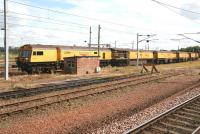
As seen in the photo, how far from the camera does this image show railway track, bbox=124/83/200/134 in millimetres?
10867

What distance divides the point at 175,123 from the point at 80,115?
4210 mm

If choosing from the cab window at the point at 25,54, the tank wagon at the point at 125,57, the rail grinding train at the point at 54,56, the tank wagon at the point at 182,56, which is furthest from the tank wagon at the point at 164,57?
the cab window at the point at 25,54

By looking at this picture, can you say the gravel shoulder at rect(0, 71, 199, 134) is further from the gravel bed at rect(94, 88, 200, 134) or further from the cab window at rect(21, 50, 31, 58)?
the cab window at rect(21, 50, 31, 58)

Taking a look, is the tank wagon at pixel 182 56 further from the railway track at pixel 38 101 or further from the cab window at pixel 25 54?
the railway track at pixel 38 101

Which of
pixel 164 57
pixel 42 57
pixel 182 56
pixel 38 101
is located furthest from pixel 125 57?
pixel 38 101

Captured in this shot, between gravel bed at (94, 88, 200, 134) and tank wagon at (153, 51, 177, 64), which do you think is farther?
tank wagon at (153, 51, 177, 64)

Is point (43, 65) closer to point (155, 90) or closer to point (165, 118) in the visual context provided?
point (155, 90)

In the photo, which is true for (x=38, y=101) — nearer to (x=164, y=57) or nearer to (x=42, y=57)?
(x=42, y=57)

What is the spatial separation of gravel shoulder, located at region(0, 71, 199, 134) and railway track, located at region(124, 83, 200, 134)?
1.36 metres

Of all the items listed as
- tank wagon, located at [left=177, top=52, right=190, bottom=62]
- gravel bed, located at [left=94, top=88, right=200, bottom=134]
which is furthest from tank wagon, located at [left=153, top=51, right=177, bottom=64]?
gravel bed, located at [left=94, top=88, right=200, bottom=134]

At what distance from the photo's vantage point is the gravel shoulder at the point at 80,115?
12062mm

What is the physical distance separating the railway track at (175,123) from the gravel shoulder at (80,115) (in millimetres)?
1356

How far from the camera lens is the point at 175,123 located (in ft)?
39.7

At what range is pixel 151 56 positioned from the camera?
7281 centimetres
